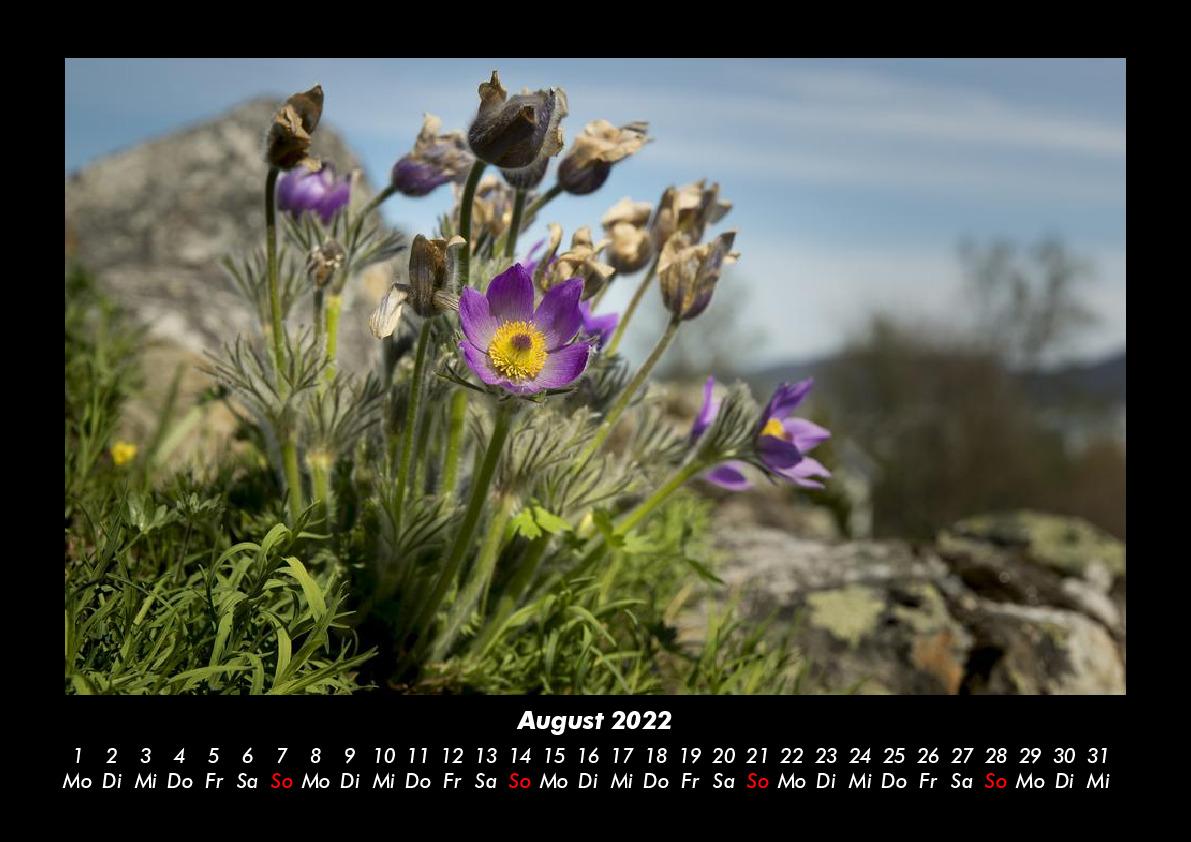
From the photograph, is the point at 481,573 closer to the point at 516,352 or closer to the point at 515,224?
the point at 516,352

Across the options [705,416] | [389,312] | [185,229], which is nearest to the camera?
[389,312]

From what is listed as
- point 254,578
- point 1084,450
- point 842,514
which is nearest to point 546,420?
point 254,578

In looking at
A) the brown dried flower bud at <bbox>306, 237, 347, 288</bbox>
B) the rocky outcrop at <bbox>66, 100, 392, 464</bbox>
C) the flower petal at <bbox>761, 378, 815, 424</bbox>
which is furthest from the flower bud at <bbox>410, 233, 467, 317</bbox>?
the rocky outcrop at <bbox>66, 100, 392, 464</bbox>

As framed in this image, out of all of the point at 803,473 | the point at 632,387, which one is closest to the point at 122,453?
the point at 632,387

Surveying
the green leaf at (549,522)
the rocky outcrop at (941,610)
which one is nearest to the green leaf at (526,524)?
the green leaf at (549,522)

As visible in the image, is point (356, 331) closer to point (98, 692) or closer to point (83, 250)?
point (83, 250)

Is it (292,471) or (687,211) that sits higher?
(687,211)

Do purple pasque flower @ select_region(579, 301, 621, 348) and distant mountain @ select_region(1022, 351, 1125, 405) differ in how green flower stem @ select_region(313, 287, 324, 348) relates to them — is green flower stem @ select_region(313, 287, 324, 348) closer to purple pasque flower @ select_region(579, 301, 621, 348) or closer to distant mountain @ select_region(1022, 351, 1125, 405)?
purple pasque flower @ select_region(579, 301, 621, 348)
